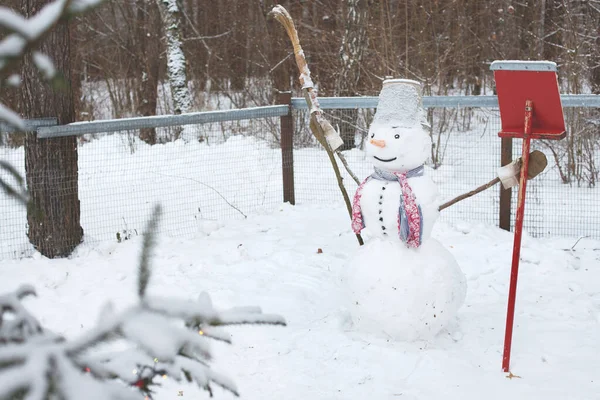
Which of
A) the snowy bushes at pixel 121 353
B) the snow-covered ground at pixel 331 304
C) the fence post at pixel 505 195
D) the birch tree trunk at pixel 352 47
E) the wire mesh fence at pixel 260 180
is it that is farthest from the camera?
the birch tree trunk at pixel 352 47

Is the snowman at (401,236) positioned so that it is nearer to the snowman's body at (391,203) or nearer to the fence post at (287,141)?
the snowman's body at (391,203)

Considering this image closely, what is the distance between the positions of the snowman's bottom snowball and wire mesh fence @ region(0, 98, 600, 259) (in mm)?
2491

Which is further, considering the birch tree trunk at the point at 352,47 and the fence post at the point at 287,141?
the birch tree trunk at the point at 352,47

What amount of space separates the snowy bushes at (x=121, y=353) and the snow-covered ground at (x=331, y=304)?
7.87ft

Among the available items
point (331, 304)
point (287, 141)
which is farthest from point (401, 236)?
point (287, 141)

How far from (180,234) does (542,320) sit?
337 cm

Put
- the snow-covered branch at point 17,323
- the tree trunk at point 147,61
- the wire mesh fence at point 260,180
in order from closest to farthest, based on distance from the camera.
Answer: the snow-covered branch at point 17,323 < the wire mesh fence at point 260,180 < the tree trunk at point 147,61

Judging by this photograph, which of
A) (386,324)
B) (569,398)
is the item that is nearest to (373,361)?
(386,324)

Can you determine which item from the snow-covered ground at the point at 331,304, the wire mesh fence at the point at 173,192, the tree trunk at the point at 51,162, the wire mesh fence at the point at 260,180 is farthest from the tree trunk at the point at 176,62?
the tree trunk at the point at 51,162

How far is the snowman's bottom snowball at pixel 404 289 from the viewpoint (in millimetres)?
3814

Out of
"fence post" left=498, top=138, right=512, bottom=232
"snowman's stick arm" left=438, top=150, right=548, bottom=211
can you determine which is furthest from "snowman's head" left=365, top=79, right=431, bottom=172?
"fence post" left=498, top=138, right=512, bottom=232

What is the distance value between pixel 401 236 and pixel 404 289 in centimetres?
31

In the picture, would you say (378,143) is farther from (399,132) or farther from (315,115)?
(315,115)

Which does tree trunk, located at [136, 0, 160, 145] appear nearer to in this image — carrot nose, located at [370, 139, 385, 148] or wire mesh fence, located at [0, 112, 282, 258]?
wire mesh fence, located at [0, 112, 282, 258]
